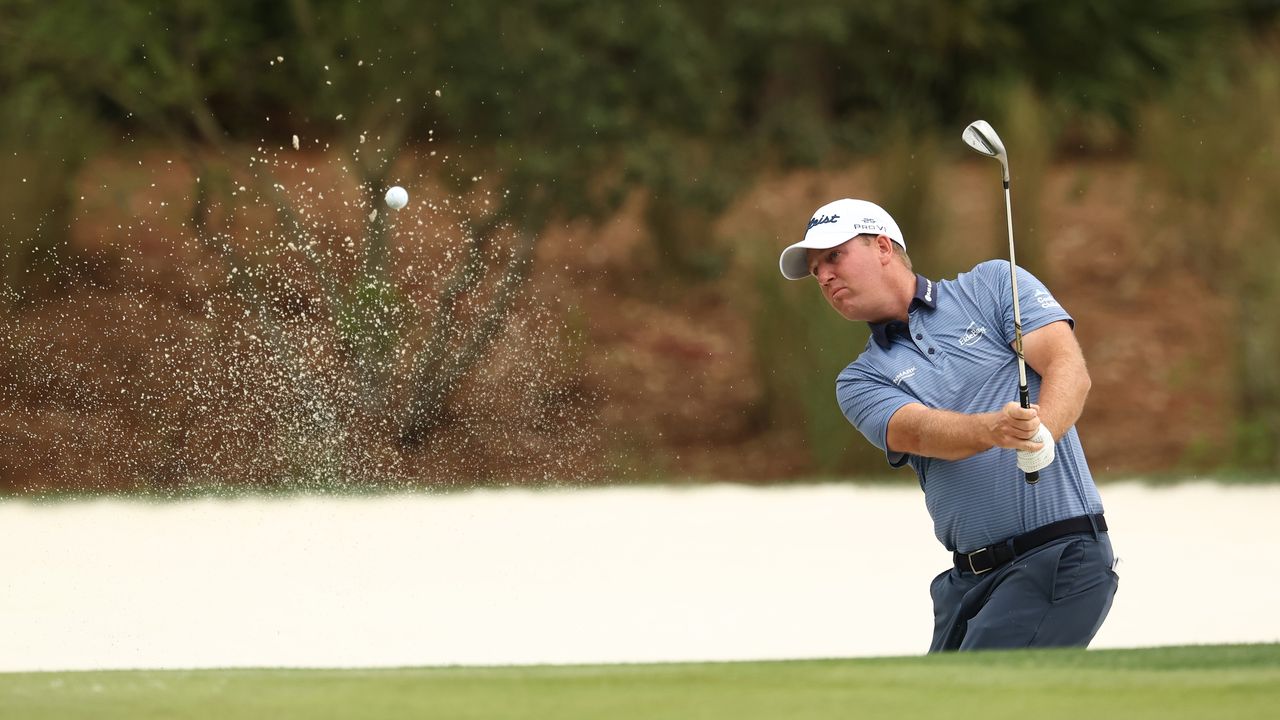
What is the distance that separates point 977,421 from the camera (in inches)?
130

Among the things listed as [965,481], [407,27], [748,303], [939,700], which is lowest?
[939,700]

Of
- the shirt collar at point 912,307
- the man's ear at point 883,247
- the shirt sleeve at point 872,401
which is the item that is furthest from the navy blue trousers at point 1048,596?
the man's ear at point 883,247

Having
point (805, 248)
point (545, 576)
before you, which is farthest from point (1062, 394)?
point (545, 576)

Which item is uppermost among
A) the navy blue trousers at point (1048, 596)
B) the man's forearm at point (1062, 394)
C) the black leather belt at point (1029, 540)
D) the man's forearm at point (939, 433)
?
the man's forearm at point (1062, 394)

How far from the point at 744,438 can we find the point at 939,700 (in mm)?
6609

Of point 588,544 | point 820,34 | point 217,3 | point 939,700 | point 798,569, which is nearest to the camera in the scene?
point 939,700

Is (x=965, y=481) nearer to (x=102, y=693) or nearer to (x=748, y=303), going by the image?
(x=102, y=693)

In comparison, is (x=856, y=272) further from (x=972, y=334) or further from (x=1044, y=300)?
(x=1044, y=300)

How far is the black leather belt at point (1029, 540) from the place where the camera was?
A: 352cm

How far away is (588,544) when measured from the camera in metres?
7.27

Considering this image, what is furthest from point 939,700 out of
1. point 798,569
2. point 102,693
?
point 798,569

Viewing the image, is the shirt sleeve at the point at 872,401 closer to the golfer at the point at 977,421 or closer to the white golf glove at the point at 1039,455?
the golfer at the point at 977,421

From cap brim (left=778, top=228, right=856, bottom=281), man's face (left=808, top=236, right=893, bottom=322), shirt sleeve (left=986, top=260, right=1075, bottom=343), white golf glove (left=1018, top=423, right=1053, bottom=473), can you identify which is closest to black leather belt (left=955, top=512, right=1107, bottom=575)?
white golf glove (left=1018, top=423, right=1053, bottom=473)

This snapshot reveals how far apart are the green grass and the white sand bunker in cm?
257
